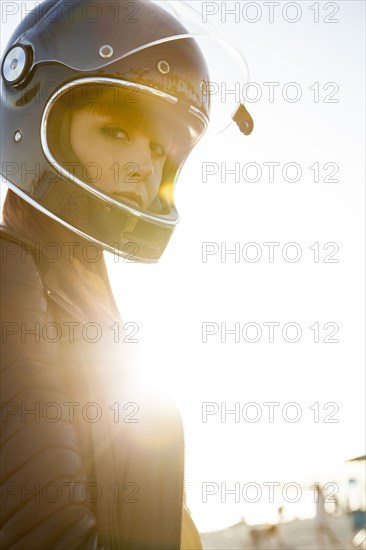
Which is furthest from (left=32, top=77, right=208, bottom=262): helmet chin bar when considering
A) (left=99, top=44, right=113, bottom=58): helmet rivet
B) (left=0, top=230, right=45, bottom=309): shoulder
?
(left=0, top=230, right=45, bottom=309): shoulder

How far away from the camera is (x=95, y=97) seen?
1.89 metres

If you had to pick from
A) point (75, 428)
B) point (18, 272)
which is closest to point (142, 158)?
point (18, 272)

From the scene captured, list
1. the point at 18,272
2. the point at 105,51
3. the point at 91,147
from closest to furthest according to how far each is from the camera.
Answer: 1. the point at 18,272
2. the point at 91,147
3. the point at 105,51

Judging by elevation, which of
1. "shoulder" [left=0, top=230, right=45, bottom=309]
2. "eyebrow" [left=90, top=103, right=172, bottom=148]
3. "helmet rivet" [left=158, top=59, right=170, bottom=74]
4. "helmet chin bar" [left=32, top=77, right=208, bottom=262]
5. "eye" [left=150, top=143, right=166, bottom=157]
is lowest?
"shoulder" [left=0, top=230, right=45, bottom=309]

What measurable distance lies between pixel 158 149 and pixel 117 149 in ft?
0.73

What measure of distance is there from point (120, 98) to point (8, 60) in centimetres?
50

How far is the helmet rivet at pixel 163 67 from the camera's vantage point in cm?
203

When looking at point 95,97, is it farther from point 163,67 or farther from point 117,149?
point 163,67

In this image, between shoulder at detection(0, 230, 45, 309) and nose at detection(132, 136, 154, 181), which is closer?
shoulder at detection(0, 230, 45, 309)

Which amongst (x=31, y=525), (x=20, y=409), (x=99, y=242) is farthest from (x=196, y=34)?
(x=31, y=525)

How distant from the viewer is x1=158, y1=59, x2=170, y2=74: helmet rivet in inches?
80.0

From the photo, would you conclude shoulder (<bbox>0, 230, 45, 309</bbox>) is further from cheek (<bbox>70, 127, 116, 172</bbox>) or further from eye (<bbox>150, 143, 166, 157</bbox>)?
eye (<bbox>150, 143, 166, 157</bbox>)

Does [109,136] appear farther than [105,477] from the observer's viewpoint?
Yes

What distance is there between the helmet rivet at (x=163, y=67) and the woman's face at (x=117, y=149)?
0.56 feet
